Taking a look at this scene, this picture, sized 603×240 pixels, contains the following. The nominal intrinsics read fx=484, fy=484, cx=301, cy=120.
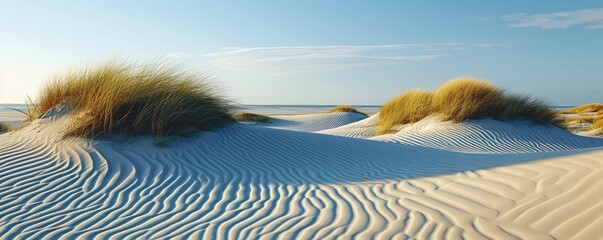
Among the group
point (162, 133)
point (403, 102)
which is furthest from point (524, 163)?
point (403, 102)

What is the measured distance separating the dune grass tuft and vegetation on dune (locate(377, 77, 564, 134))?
6.89 metres

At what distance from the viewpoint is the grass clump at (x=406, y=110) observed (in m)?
14.3

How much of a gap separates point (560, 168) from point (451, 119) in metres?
8.67

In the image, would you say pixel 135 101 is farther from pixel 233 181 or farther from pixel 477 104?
pixel 477 104

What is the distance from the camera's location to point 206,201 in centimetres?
470

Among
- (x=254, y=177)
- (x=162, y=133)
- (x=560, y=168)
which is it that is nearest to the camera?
(x=560, y=168)

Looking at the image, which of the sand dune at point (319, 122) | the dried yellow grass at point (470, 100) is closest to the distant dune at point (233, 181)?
the dried yellow grass at point (470, 100)

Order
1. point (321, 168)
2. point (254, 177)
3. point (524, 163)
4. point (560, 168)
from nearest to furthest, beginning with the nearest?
1. point (560, 168)
2. point (524, 163)
3. point (254, 177)
4. point (321, 168)

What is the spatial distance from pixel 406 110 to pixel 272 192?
34.3 ft

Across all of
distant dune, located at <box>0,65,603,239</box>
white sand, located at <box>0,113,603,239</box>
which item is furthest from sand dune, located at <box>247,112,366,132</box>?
white sand, located at <box>0,113,603,239</box>

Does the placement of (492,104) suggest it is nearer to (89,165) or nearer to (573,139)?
(573,139)

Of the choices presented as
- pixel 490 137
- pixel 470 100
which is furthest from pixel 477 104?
pixel 490 137

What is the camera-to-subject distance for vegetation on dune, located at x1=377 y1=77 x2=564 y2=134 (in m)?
12.9

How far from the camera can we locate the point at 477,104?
1279cm
